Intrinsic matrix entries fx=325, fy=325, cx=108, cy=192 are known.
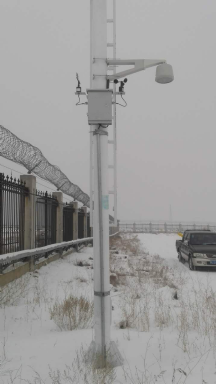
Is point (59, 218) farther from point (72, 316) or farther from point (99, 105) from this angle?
point (99, 105)

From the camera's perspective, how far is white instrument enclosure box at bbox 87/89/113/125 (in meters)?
3.80

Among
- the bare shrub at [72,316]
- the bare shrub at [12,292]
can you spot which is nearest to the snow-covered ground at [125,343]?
the bare shrub at [12,292]

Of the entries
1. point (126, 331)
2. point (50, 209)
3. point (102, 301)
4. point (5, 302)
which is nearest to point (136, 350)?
point (126, 331)

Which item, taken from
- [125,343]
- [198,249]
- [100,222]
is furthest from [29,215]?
[198,249]

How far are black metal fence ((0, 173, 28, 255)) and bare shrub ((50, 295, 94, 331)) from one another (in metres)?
2.89

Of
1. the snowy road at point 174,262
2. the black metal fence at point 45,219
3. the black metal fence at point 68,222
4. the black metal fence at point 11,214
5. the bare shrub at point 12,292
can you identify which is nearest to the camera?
the bare shrub at point 12,292

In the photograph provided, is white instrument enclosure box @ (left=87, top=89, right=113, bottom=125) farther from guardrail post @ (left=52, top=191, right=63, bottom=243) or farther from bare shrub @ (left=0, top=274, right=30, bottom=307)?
guardrail post @ (left=52, top=191, right=63, bottom=243)

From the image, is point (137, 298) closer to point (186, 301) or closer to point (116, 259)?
point (186, 301)

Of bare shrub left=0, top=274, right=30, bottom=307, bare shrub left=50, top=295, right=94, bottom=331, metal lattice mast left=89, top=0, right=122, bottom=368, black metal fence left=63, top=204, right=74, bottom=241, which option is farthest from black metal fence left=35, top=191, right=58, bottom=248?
metal lattice mast left=89, top=0, right=122, bottom=368

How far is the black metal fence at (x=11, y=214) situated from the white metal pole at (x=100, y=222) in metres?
4.53

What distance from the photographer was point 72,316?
17.3ft

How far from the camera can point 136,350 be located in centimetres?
433

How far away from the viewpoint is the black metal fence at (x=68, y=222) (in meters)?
15.5

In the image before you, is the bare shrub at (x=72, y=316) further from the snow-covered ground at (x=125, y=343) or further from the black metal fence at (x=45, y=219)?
the black metal fence at (x=45, y=219)
